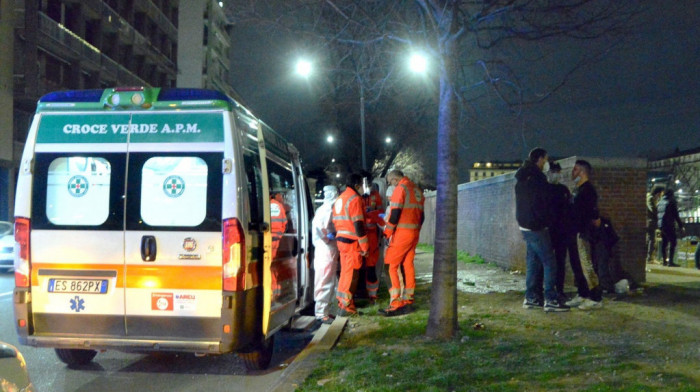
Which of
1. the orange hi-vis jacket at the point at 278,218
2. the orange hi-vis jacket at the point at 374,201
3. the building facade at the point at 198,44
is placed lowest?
the orange hi-vis jacket at the point at 278,218

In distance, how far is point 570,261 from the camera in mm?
8602

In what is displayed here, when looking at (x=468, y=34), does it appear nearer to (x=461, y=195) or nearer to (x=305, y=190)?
(x=305, y=190)

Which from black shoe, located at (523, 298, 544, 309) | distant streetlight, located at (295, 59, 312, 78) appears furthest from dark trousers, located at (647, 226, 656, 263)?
distant streetlight, located at (295, 59, 312, 78)

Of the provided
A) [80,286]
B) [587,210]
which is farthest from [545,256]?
[80,286]

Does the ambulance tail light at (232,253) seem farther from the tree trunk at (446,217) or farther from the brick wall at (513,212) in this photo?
the brick wall at (513,212)

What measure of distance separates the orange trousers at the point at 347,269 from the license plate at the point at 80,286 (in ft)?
12.0

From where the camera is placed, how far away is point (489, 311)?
8.48 m

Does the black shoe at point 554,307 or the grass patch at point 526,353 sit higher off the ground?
the black shoe at point 554,307

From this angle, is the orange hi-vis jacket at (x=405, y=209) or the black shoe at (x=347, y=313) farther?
the black shoe at (x=347, y=313)

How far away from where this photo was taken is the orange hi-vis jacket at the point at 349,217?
852 cm

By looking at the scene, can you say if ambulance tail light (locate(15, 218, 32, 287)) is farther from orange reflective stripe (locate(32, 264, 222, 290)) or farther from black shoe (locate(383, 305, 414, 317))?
black shoe (locate(383, 305, 414, 317))

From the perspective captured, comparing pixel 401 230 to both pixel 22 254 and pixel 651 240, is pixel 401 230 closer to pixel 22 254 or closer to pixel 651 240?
pixel 22 254

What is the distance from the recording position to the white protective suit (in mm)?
8695

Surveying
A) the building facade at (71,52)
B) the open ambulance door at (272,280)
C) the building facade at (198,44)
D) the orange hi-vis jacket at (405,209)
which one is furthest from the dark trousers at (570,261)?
the building facade at (198,44)
